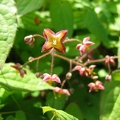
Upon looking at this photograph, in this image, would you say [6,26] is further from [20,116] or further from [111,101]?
[111,101]

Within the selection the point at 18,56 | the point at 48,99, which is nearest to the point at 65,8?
the point at 18,56

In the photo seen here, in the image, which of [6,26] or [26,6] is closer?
[6,26]

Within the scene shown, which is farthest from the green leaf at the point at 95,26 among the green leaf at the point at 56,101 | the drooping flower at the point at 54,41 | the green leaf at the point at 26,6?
the drooping flower at the point at 54,41

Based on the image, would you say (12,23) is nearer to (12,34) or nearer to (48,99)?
(12,34)

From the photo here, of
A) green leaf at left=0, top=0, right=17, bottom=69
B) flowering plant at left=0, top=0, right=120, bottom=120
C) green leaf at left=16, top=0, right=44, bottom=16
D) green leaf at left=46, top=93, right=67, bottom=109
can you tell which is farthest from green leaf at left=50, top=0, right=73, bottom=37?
green leaf at left=0, top=0, right=17, bottom=69

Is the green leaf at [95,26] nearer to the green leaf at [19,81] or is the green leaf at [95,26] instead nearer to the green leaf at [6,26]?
the green leaf at [19,81]

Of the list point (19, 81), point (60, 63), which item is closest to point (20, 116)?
point (19, 81)
